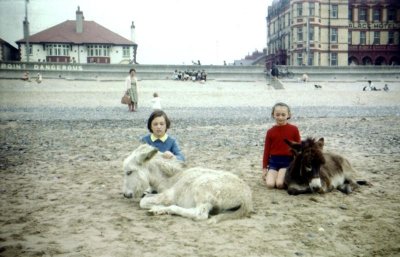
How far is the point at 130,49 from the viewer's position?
8056 cm

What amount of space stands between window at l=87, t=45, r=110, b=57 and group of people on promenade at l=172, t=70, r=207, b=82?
32.8m

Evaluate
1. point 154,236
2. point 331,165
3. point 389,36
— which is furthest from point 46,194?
point 389,36

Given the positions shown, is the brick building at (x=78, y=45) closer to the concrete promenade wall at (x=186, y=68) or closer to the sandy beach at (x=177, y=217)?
the concrete promenade wall at (x=186, y=68)

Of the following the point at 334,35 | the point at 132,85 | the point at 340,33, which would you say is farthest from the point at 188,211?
the point at 340,33

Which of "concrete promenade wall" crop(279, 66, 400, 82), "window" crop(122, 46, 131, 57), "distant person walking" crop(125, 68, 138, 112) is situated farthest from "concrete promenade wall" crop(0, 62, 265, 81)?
"window" crop(122, 46, 131, 57)

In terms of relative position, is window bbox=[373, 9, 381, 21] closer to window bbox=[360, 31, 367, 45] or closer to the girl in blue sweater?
window bbox=[360, 31, 367, 45]

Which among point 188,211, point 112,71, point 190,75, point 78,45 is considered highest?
point 78,45

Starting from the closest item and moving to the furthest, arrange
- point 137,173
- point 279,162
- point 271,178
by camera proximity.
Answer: point 137,173, point 271,178, point 279,162

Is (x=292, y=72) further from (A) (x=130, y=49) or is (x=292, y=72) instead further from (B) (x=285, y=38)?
(A) (x=130, y=49)

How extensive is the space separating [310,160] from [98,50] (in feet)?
251

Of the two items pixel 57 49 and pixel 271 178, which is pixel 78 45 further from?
pixel 271 178

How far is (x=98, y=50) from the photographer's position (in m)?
77.6

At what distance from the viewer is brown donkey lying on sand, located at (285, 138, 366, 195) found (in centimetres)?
639

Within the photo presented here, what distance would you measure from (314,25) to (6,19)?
7220 centimetres
